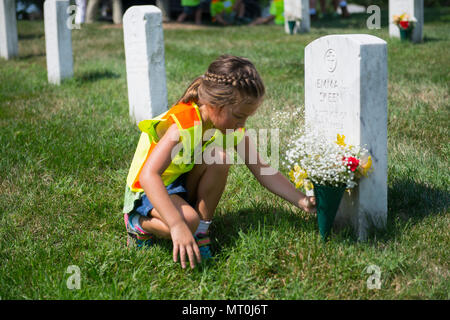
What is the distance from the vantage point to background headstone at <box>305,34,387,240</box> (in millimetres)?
2408

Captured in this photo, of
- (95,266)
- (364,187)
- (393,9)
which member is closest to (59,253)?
(95,266)

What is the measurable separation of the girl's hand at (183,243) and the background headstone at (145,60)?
8.91 feet

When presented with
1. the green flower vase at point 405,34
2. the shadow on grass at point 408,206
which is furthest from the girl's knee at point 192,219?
the green flower vase at point 405,34

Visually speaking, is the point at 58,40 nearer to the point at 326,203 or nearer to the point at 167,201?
the point at 167,201

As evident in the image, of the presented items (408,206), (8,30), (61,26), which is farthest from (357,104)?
(8,30)

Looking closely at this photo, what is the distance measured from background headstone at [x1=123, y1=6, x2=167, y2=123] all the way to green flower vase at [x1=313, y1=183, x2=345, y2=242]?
267 centimetres

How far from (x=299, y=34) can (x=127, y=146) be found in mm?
6864

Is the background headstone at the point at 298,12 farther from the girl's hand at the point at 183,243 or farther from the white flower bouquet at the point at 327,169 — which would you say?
the girl's hand at the point at 183,243

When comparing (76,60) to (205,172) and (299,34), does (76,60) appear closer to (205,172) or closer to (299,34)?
(299,34)

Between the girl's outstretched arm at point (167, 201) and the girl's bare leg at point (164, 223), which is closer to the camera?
the girl's outstretched arm at point (167, 201)

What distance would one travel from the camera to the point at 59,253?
255 cm

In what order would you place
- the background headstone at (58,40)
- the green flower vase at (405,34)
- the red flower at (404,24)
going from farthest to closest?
the green flower vase at (405,34)
the red flower at (404,24)
the background headstone at (58,40)

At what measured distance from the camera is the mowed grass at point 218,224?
221 cm

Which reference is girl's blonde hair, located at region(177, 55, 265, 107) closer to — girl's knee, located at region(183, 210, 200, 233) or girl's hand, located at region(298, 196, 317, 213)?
girl's knee, located at region(183, 210, 200, 233)
